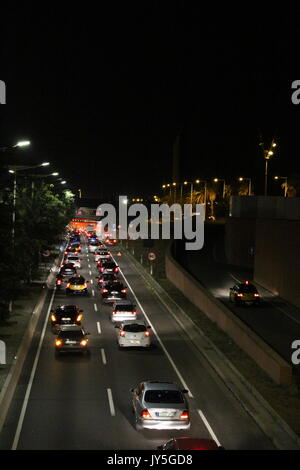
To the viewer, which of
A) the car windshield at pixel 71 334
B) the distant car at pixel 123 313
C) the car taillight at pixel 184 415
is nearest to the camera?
the car taillight at pixel 184 415

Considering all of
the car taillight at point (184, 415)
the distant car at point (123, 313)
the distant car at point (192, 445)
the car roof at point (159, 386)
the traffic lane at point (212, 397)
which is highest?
the distant car at point (192, 445)

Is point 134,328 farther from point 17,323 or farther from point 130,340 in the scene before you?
point 17,323

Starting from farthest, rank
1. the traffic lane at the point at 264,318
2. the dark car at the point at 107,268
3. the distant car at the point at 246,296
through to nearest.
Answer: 1. the dark car at the point at 107,268
2. the distant car at the point at 246,296
3. the traffic lane at the point at 264,318

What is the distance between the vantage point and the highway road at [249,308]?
107ft

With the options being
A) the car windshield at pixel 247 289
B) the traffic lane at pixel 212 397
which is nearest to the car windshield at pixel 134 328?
the traffic lane at pixel 212 397

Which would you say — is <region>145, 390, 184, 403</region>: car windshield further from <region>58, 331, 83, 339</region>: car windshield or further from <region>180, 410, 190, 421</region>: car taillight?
<region>58, 331, 83, 339</region>: car windshield

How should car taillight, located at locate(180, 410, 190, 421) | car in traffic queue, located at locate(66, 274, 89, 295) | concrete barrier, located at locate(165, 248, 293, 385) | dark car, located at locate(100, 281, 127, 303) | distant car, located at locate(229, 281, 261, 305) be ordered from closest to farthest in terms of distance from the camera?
car taillight, located at locate(180, 410, 190, 421) → concrete barrier, located at locate(165, 248, 293, 385) → distant car, located at locate(229, 281, 261, 305) → dark car, located at locate(100, 281, 127, 303) → car in traffic queue, located at locate(66, 274, 89, 295)

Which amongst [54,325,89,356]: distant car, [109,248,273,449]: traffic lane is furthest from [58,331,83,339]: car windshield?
[109,248,273,449]: traffic lane

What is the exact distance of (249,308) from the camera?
4159cm

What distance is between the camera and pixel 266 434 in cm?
1839

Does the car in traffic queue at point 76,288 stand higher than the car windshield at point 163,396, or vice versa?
the car windshield at point 163,396

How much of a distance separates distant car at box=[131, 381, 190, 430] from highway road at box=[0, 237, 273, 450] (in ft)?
0.93

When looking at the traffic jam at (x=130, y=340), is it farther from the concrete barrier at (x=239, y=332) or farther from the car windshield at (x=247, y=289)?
the car windshield at (x=247, y=289)

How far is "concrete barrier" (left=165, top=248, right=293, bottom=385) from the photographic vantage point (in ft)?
77.8
